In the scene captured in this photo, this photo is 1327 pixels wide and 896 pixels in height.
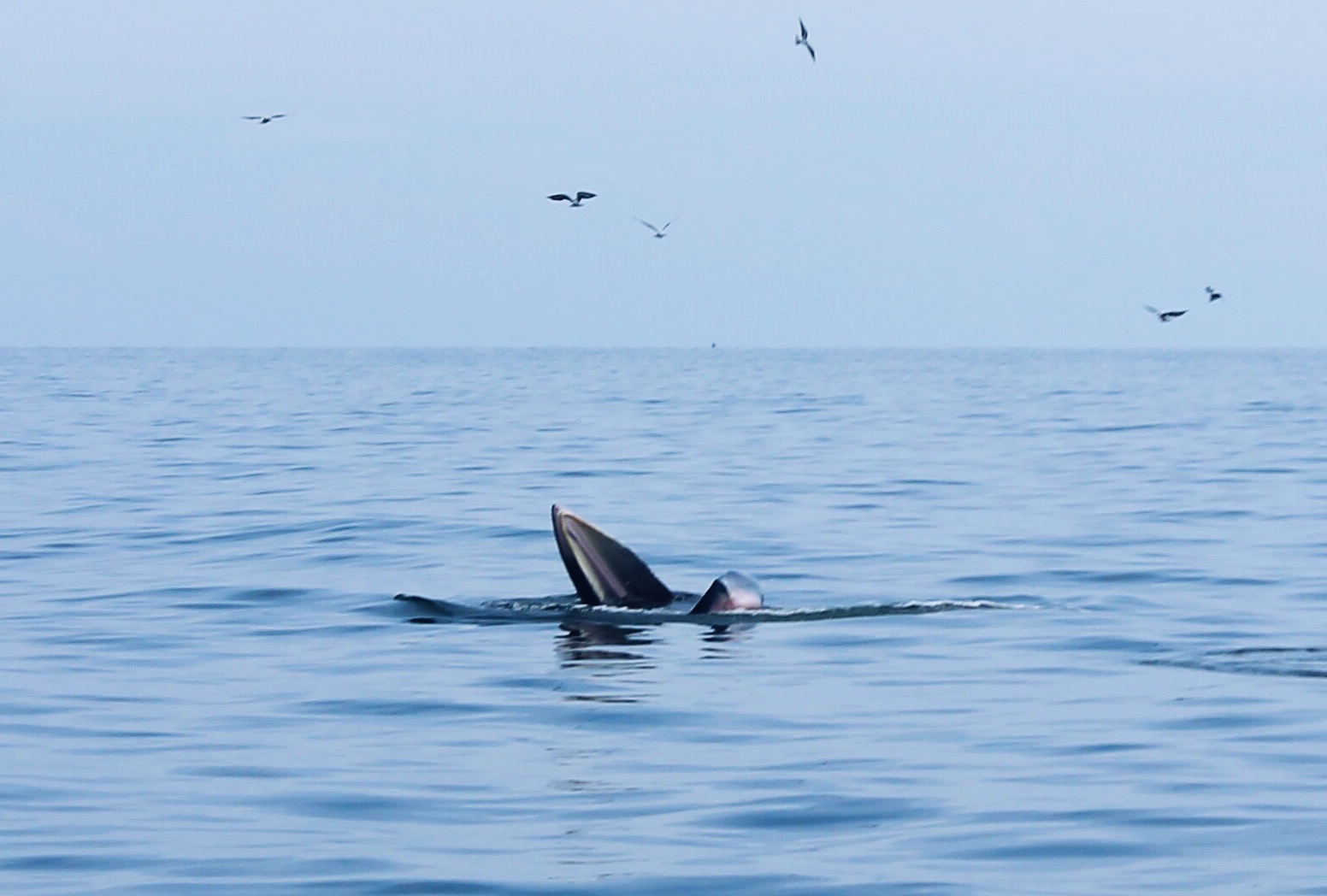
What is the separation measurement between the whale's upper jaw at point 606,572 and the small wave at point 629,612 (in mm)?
123

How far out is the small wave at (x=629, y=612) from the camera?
15.9 metres

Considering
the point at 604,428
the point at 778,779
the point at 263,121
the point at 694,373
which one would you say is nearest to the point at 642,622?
the point at 778,779

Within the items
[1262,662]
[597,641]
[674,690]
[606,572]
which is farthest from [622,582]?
[1262,662]

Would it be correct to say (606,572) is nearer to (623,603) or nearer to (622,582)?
(622,582)

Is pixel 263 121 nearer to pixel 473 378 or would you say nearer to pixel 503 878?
pixel 503 878

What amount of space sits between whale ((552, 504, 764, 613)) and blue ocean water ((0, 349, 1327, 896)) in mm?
316

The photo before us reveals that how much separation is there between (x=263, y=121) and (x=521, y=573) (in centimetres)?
1291

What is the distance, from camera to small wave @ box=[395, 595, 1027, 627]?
625 inches

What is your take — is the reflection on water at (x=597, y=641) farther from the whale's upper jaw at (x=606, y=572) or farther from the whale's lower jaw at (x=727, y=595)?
the whale's lower jaw at (x=727, y=595)

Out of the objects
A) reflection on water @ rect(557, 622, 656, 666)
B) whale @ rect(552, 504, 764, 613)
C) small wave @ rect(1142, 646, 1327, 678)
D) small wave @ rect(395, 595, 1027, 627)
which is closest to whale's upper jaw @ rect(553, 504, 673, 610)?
whale @ rect(552, 504, 764, 613)

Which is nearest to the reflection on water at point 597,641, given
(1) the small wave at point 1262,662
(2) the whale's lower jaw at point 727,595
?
(2) the whale's lower jaw at point 727,595

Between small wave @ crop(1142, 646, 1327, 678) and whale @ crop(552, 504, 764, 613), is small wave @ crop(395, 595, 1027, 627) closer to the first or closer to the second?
whale @ crop(552, 504, 764, 613)

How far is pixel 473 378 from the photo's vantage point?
98688 millimetres

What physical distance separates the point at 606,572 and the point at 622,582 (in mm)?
163
